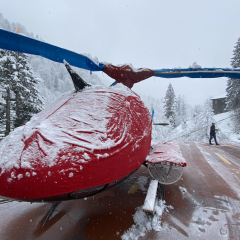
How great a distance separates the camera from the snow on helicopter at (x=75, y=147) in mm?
1521

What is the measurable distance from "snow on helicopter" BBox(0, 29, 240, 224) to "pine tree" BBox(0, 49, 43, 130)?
1347 cm

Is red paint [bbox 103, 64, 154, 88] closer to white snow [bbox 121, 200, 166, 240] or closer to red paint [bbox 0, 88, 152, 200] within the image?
red paint [bbox 0, 88, 152, 200]

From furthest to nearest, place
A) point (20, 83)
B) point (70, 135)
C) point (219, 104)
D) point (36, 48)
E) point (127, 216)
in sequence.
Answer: point (219, 104), point (20, 83), point (36, 48), point (127, 216), point (70, 135)

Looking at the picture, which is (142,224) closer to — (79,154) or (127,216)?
(127,216)

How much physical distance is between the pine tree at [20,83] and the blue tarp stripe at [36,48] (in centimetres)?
1288

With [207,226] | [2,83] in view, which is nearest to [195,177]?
[207,226]

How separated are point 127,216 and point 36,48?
3.66 m

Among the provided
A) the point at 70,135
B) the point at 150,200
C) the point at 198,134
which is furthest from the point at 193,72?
the point at 198,134

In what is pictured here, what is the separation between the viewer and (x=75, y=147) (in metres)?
1.74

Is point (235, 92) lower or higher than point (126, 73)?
lower

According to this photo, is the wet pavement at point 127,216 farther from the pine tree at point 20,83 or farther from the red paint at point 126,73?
the pine tree at point 20,83

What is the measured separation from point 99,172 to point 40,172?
0.60m

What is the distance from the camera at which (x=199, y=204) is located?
3.02 m

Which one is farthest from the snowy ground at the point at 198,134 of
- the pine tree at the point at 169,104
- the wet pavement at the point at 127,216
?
the wet pavement at the point at 127,216
